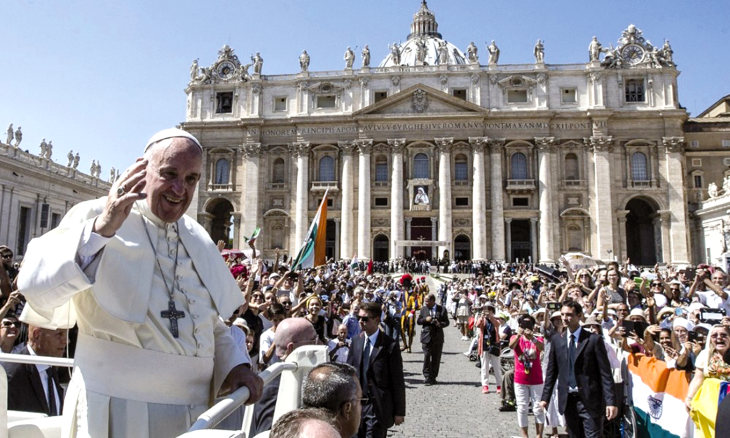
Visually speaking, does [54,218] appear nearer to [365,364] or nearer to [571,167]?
[365,364]

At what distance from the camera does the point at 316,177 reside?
147 ft

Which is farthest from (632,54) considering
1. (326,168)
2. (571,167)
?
(326,168)

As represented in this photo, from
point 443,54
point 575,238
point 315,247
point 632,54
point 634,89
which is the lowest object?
point 315,247

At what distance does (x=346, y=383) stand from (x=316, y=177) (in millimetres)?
42656

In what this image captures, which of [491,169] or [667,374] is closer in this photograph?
[667,374]

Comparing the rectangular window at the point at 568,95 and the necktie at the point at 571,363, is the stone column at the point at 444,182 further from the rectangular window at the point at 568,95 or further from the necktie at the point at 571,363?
the necktie at the point at 571,363

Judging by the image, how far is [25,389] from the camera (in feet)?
12.6

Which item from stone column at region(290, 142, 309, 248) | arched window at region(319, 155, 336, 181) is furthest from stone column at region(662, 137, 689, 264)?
stone column at region(290, 142, 309, 248)

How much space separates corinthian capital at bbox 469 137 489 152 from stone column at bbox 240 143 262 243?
1829 centimetres

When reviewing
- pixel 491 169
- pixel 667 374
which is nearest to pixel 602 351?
pixel 667 374

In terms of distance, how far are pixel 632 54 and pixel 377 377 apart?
46.3 meters

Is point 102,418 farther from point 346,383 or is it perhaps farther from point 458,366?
point 458,366

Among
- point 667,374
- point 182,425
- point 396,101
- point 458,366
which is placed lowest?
point 458,366

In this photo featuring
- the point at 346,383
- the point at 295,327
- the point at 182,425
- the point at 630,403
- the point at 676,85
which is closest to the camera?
the point at 182,425
